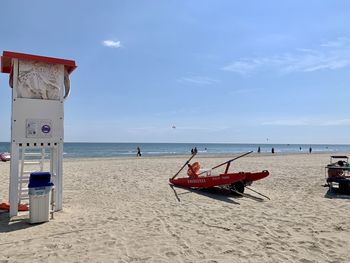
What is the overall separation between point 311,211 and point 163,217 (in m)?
3.50

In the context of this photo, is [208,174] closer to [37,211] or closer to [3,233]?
[37,211]

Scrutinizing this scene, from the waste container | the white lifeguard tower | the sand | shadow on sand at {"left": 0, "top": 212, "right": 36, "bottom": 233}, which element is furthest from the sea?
the waste container

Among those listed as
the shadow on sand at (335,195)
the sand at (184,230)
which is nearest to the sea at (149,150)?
the shadow on sand at (335,195)

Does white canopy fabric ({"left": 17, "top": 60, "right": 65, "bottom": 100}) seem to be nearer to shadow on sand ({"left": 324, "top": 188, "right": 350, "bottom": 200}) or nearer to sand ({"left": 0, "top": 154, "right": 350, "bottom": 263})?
sand ({"left": 0, "top": 154, "right": 350, "bottom": 263})

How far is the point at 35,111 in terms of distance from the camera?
6426 mm

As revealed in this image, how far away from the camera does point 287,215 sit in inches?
271

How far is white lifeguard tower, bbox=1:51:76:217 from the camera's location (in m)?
6.22

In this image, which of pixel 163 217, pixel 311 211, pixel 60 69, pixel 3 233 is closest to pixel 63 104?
pixel 60 69

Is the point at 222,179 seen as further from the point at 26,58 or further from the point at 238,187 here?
the point at 26,58

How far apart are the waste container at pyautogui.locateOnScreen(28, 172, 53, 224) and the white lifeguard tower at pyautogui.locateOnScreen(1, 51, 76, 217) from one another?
0.63 metres

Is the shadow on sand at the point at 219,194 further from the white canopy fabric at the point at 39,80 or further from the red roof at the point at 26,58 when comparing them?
the red roof at the point at 26,58

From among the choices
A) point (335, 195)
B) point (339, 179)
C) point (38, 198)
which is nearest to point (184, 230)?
point (38, 198)

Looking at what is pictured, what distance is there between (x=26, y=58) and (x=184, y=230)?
4.57 m

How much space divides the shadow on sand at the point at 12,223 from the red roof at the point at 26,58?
3.19 metres
